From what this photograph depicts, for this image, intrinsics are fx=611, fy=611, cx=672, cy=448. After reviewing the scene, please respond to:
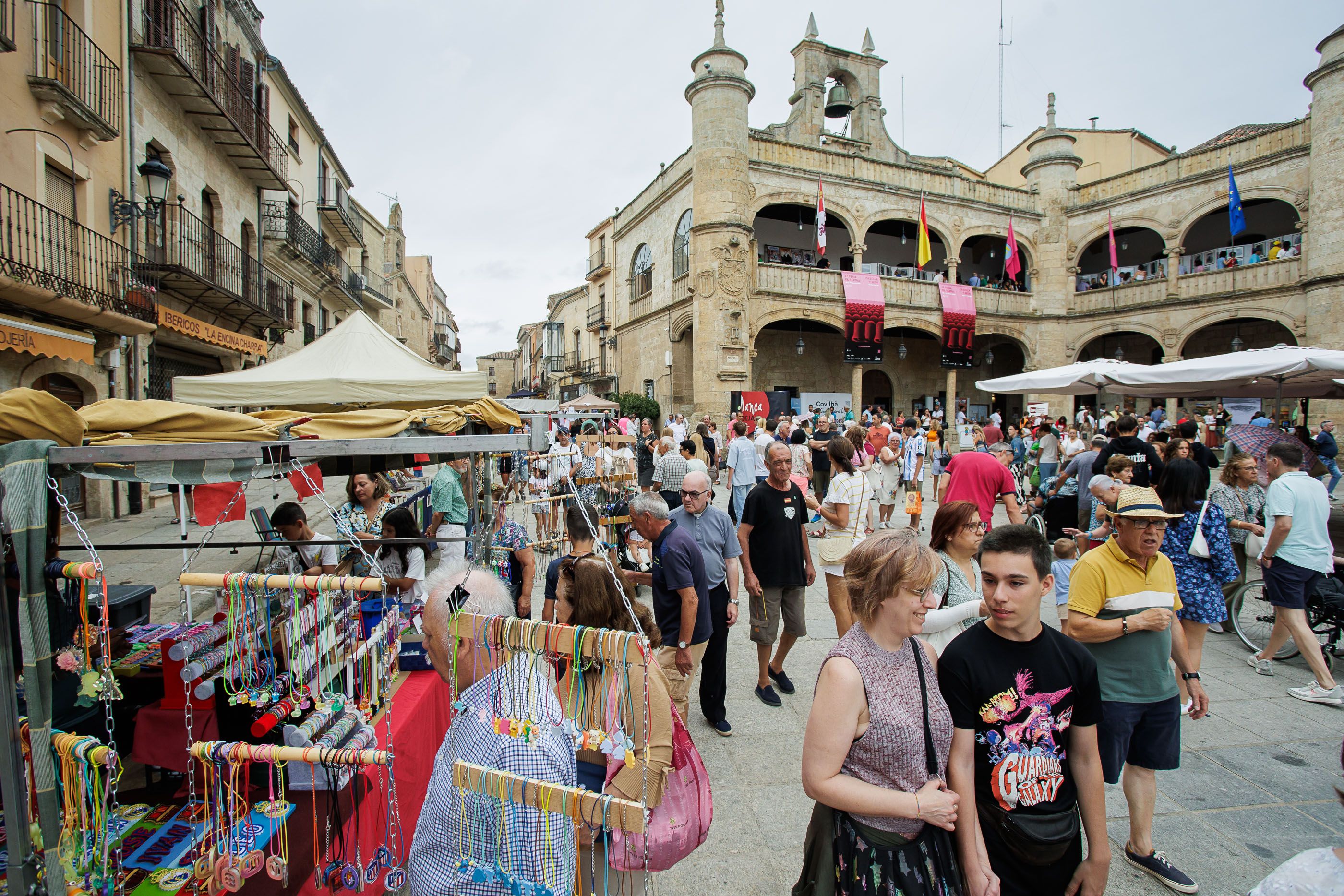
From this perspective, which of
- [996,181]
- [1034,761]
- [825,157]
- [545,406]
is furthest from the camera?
[996,181]

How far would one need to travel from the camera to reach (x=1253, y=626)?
5.77 meters

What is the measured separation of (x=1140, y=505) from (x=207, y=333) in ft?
48.6

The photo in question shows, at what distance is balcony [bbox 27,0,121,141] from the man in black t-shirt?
10706 millimetres

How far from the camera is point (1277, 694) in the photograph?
459 cm

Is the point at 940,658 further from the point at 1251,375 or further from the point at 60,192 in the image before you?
the point at 60,192

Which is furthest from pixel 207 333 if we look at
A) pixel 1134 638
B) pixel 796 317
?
pixel 796 317

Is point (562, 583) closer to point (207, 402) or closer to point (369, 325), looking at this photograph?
point (207, 402)

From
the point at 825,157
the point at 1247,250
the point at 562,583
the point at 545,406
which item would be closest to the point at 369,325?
the point at 545,406

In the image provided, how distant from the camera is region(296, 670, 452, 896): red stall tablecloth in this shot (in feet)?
8.57

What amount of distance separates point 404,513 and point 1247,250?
28482 millimetres

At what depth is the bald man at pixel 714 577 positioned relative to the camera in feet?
13.7

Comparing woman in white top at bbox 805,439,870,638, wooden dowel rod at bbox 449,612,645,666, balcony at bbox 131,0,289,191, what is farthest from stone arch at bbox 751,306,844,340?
wooden dowel rod at bbox 449,612,645,666

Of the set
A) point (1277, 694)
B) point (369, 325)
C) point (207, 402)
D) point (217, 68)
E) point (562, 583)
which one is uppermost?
point (217, 68)

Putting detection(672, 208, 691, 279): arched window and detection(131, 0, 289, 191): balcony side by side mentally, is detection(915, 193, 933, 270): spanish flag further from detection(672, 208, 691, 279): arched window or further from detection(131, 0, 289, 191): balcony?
detection(131, 0, 289, 191): balcony
